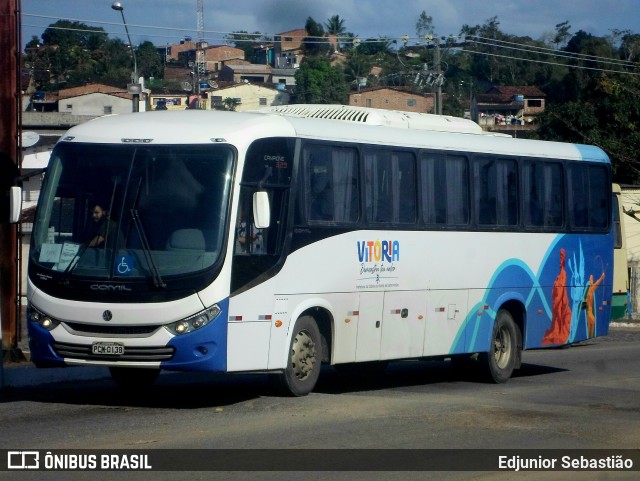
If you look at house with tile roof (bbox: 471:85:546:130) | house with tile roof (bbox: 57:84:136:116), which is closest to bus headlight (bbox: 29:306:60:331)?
house with tile roof (bbox: 57:84:136:116)

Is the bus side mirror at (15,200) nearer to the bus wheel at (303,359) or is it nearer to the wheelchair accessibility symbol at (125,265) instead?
the wheelchair accessibility symbol at (125,265)

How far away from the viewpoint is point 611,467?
30.7 ft

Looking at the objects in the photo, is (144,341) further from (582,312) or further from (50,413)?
(582,312)

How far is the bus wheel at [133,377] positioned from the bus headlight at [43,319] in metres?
1.64

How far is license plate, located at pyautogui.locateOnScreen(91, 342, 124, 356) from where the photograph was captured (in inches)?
473

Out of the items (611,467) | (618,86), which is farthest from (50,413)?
(618,86)

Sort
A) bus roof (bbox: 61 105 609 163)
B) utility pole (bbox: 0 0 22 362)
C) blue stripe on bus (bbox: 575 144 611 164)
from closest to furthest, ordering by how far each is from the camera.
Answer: bus roof (bbox: 61 105 609 163) < utility pole (bbox: 0 0 22 362) < blue stripe on bus (bbox: 575 144 611 164)

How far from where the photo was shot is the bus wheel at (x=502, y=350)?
1663 centimetres

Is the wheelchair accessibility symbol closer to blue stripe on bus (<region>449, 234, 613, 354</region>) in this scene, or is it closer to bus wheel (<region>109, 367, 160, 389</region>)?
bus wheel (<region>109, 367, 160, 389</region>)

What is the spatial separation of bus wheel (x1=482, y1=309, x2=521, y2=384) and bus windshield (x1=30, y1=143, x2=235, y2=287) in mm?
5941

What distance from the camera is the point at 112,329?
475 inches

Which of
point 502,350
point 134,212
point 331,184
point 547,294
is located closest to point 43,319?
point 134,212

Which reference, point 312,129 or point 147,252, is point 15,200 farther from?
point 312,129

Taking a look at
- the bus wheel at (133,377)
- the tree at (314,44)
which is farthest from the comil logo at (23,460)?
the tree at (314,44)
